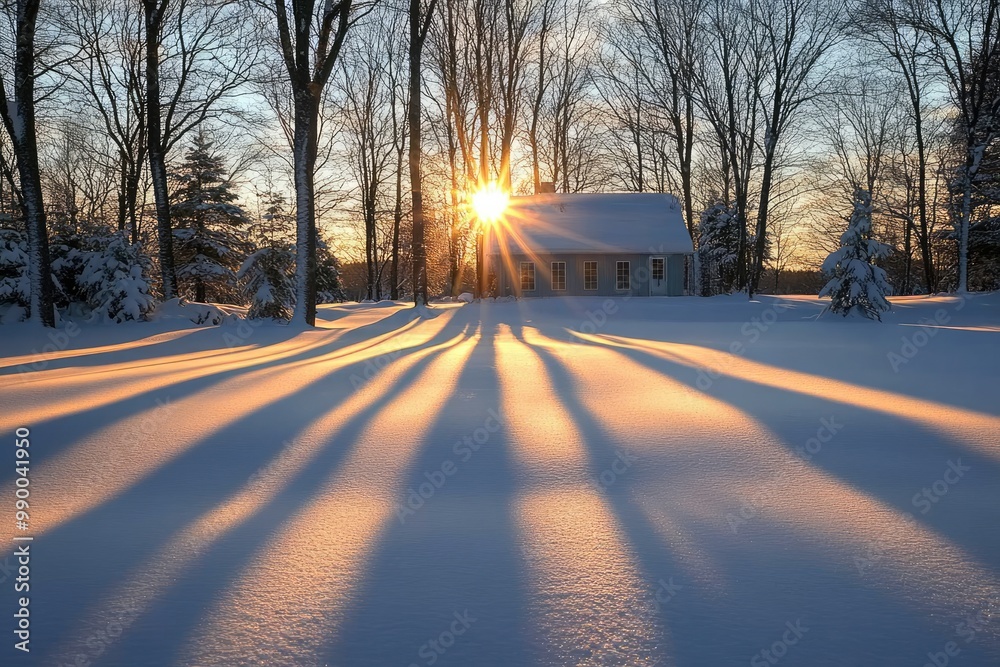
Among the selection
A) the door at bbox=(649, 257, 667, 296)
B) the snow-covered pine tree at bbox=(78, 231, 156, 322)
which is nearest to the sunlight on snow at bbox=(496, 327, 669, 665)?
the snow-covered pine tree at bbox=(78, 231, 156, 322)

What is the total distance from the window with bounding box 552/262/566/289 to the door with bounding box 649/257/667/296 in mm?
3911

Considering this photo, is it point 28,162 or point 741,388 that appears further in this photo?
point 28,162

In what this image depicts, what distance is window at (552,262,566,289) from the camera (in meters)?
27.8

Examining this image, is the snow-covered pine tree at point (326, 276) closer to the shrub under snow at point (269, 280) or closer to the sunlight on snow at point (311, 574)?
the shrub under snow at point (269, 280)

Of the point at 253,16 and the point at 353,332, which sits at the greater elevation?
the point at 253,16

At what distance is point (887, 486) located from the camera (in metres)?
3.26

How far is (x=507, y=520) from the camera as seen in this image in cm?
291

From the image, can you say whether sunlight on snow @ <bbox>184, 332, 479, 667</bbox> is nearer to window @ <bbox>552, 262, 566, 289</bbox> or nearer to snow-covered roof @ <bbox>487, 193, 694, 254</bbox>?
window @ <bbox>552, 262, 566, 289</bbox>

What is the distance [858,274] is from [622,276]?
12185 mm

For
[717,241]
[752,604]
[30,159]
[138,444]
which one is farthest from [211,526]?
[717,241]

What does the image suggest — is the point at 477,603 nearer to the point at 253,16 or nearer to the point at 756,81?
the point at 253,16

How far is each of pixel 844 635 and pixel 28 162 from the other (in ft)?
51.1

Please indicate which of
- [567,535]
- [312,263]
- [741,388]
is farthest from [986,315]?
[567,535]


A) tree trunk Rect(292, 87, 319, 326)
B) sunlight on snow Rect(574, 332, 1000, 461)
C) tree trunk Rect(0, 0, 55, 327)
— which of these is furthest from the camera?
tree trunk Rect(292, 87, 319, 326)
